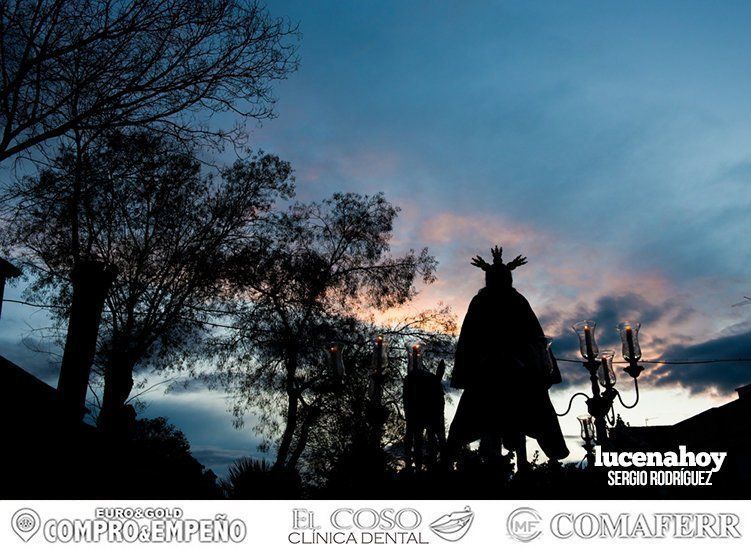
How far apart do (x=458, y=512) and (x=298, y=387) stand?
18164 millimetres

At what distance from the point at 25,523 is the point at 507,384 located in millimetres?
4834

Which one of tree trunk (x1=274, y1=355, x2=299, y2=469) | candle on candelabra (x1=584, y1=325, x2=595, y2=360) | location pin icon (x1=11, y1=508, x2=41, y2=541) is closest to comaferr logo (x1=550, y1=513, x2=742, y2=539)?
candle on candelabra (x1=584, y1=325, x2=595, y2=360)

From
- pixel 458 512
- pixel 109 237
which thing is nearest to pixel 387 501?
pixel 458 512

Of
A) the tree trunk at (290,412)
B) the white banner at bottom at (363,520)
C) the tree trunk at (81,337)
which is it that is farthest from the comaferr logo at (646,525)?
the tree trunk at (290,412)

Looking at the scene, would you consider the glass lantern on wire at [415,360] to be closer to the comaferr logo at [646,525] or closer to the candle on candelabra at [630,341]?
the candle on candelabra at [630,341]

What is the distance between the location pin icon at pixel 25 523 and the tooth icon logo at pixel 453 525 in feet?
10.1

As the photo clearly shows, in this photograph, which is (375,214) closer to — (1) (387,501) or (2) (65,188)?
(2) (65,188)

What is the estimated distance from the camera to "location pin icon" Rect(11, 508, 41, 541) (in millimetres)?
4773

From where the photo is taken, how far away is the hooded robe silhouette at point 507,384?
704 centimetres

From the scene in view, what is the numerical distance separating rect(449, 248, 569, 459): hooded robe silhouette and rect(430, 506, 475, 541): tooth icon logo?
103 inches


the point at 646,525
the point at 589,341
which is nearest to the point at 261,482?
the point at 646,525

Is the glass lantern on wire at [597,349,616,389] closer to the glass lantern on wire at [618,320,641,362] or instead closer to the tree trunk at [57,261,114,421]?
the glass lantern on wire at [618,320,641,362]

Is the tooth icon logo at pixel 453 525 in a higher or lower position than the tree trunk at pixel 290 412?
lower

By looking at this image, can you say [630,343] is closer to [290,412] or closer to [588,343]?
[588,343]
